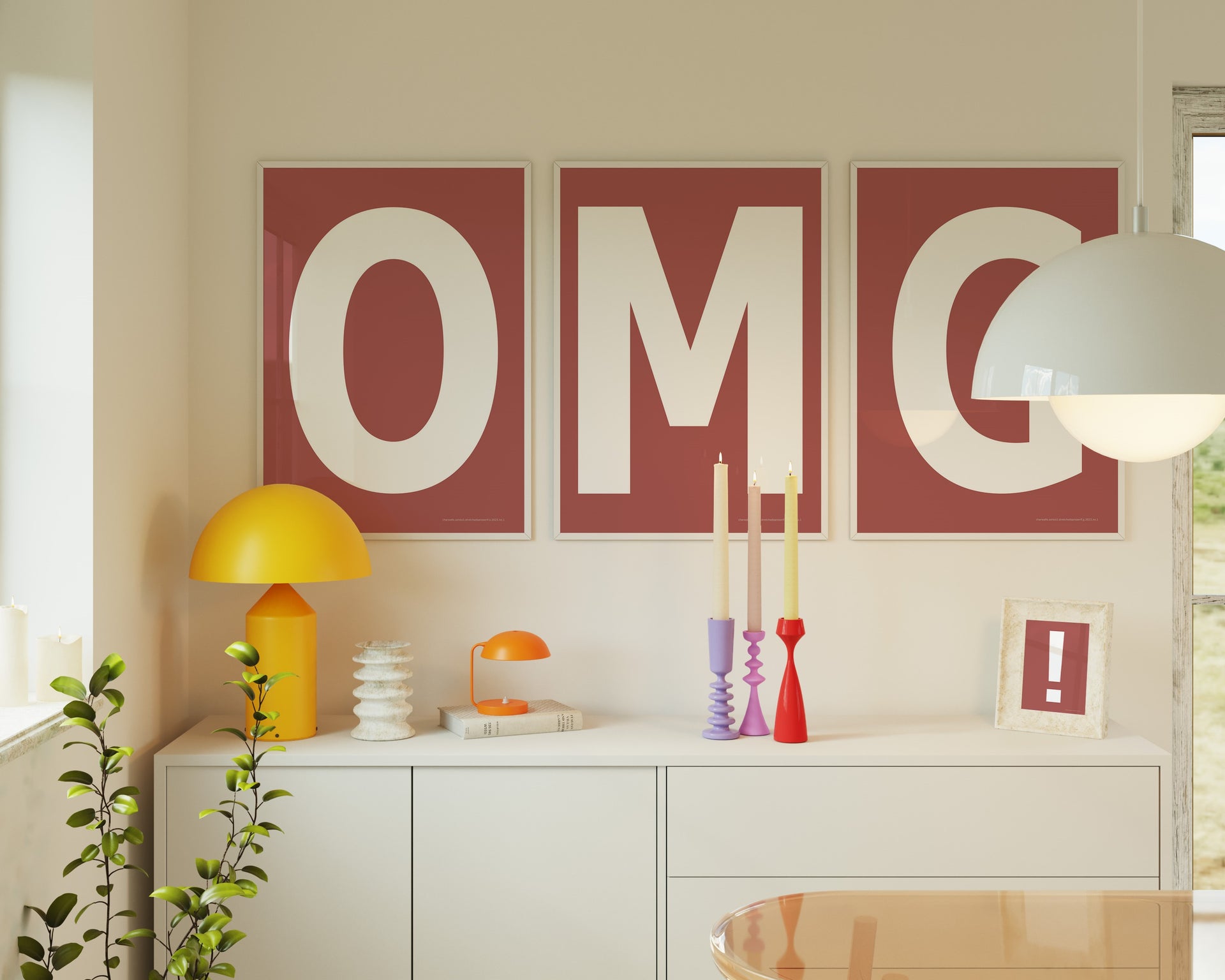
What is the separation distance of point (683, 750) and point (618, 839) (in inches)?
8.7

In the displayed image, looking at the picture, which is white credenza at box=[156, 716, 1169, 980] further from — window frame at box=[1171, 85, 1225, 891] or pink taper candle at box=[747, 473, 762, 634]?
window frame at box=[1171, 85, 1225, 891]

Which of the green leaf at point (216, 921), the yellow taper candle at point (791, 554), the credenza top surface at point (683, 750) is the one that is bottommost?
the green leaf at point (216, 921)

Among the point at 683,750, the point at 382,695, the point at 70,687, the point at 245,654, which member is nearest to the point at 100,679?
the point at 70,687

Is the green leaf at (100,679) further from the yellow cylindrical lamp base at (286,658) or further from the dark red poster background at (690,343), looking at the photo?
the dark red poster background at (690,343)

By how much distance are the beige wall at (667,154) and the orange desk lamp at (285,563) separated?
0.25 meters

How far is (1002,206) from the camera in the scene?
2383 millimetres

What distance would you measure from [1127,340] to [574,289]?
4.89ft

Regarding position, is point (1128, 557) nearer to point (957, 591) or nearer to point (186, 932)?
point (957, 591)

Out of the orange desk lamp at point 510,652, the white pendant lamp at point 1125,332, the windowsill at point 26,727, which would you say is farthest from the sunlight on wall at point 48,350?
the white pendant lamp at point 1125,332

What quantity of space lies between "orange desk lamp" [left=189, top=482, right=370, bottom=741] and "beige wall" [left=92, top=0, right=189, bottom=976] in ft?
0.57

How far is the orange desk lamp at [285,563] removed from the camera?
2.02 m

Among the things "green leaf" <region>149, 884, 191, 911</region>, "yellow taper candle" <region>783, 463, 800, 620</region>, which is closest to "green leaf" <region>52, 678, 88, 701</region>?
"green leaf" <region>149, 884, 191, 911</region>

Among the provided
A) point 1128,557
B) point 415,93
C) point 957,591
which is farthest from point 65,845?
point 1128,557

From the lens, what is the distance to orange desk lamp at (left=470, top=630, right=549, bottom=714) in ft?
7.00
